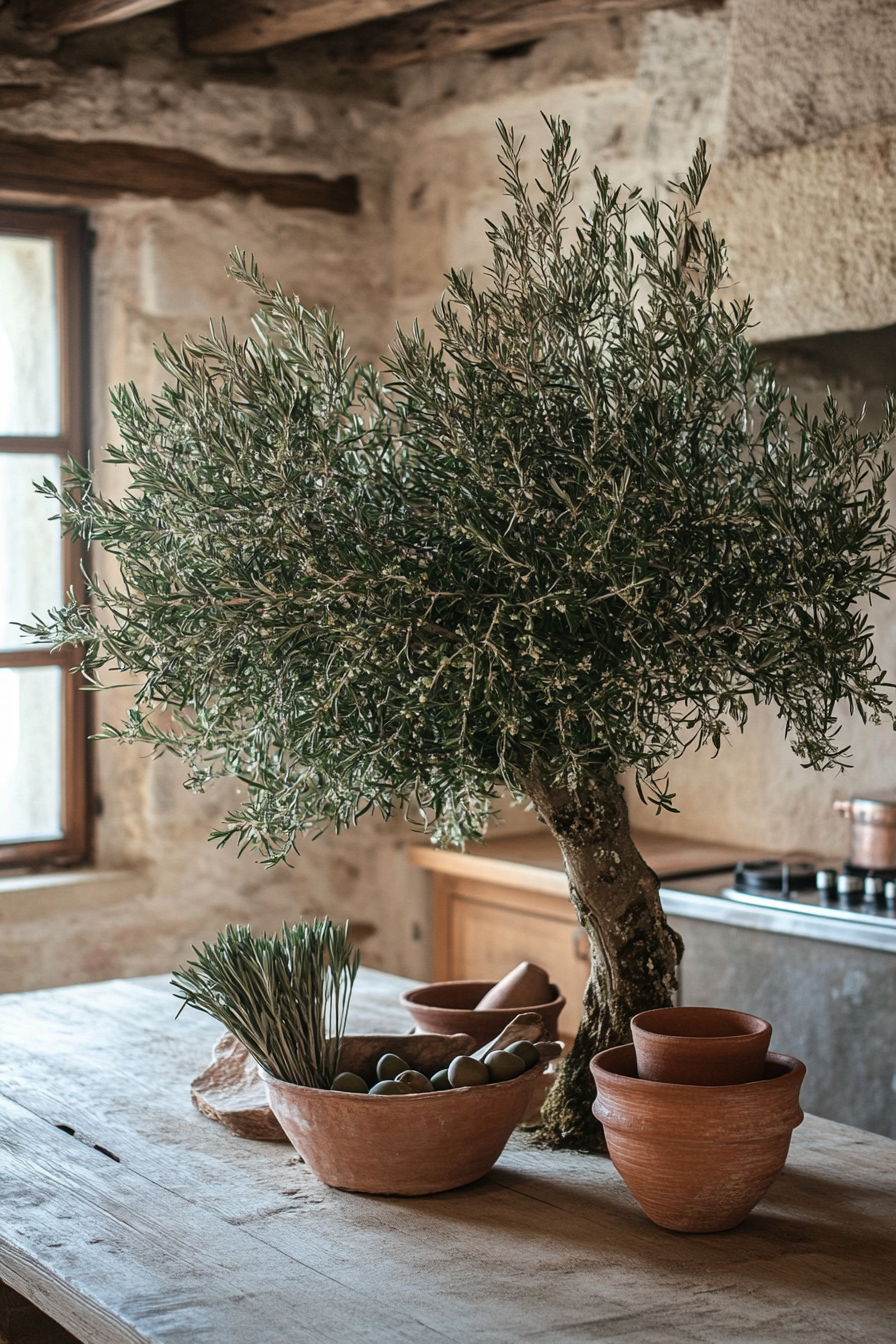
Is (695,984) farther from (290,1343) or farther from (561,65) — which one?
(561,65)

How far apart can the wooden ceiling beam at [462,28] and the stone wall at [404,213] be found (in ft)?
0.28

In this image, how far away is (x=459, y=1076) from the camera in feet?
5.03

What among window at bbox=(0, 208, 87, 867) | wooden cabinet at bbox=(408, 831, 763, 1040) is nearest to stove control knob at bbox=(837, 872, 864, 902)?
wooden cabinet at bbox=(408, 831, 763, 1040)

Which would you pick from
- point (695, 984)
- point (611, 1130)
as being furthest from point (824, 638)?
point (695, 984)

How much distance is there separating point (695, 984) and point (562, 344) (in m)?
1.82

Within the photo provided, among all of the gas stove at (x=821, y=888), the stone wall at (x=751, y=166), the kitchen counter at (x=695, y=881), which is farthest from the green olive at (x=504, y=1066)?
the stone wall at (x=751, y=166)

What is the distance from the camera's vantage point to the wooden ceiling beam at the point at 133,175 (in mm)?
3482

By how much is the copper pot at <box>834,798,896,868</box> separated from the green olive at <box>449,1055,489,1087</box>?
1669mm

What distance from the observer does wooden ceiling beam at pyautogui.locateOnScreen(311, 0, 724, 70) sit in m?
3.41

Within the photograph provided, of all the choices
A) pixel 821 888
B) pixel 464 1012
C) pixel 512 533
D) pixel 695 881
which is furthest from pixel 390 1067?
pixel 695 881

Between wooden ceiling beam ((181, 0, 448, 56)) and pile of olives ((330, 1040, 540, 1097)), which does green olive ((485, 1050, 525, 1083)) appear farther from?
wooden ceiling beam ((181, 0, 448, 56))

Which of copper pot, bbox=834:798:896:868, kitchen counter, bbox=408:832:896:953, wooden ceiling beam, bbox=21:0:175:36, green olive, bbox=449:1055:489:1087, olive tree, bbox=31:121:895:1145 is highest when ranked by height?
wooden ceiling beam, bbox=21:0:175:36

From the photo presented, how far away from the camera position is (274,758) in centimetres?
170

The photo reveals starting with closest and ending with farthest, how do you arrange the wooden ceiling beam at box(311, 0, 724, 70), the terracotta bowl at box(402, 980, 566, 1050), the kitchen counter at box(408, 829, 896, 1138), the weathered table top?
1. the weathered table top
2. the terracotta bowl at box(402, 980, 566, 1050)
3. the kitchen counter at box(408, 829, 896, 1138)
4. the wooden ceiling beam at box(311, 0, 724, 70)
